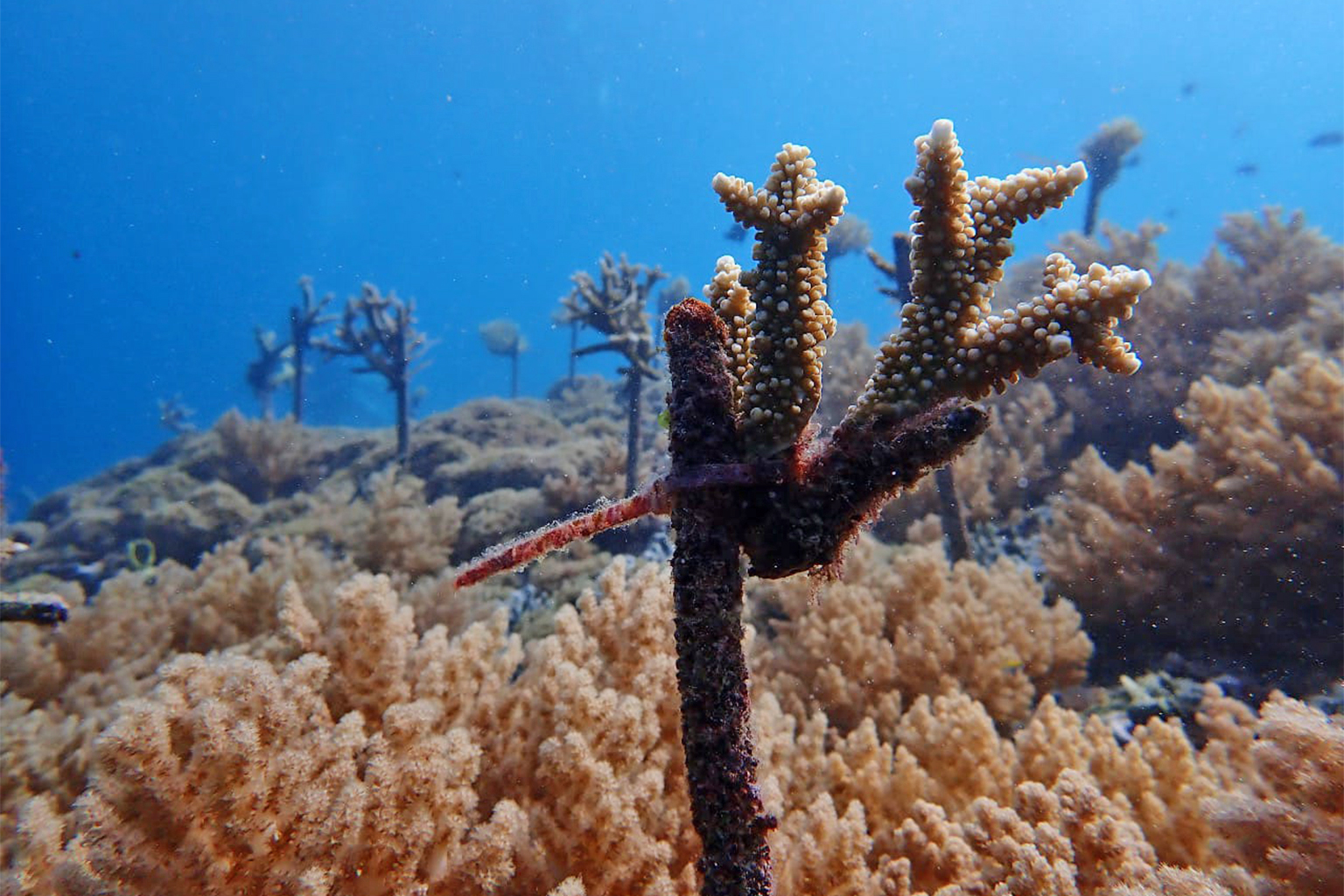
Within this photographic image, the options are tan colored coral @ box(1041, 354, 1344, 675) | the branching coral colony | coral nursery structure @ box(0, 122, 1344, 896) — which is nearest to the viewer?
the branching coral colony

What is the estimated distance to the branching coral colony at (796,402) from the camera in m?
1.33

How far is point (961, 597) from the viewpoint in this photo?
189 inches

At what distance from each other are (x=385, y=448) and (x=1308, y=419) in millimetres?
13531

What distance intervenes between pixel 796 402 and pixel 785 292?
0.86ft

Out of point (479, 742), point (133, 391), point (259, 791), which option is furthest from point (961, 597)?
point (133, 391)

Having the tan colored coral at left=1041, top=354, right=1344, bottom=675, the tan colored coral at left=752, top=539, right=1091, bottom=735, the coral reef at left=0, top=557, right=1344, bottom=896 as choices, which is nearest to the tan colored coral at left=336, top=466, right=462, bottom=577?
the coral reef at left=0, top=557, right=1344, bottom=896

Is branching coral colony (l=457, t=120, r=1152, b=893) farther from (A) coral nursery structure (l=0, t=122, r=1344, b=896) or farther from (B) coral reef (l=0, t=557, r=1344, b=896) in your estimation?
(B) coral reef (l=0, t=557, r=1344, b=896)

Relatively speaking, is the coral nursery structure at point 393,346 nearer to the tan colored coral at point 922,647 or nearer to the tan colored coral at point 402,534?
the tan colored coral at point 402,534

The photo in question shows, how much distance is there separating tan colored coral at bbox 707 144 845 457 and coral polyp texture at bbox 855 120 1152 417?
16 centimetres

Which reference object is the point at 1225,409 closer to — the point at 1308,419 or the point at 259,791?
the point at 1308,419

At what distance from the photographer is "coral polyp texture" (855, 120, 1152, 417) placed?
4.55 feet

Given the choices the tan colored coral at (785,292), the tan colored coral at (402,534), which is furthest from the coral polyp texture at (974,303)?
the tan colored coral at (402,534)

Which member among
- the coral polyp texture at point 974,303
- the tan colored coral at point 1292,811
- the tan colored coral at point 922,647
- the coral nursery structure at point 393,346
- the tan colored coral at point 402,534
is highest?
the coral nursery structure at point 393,346

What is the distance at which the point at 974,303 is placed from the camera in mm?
1503
